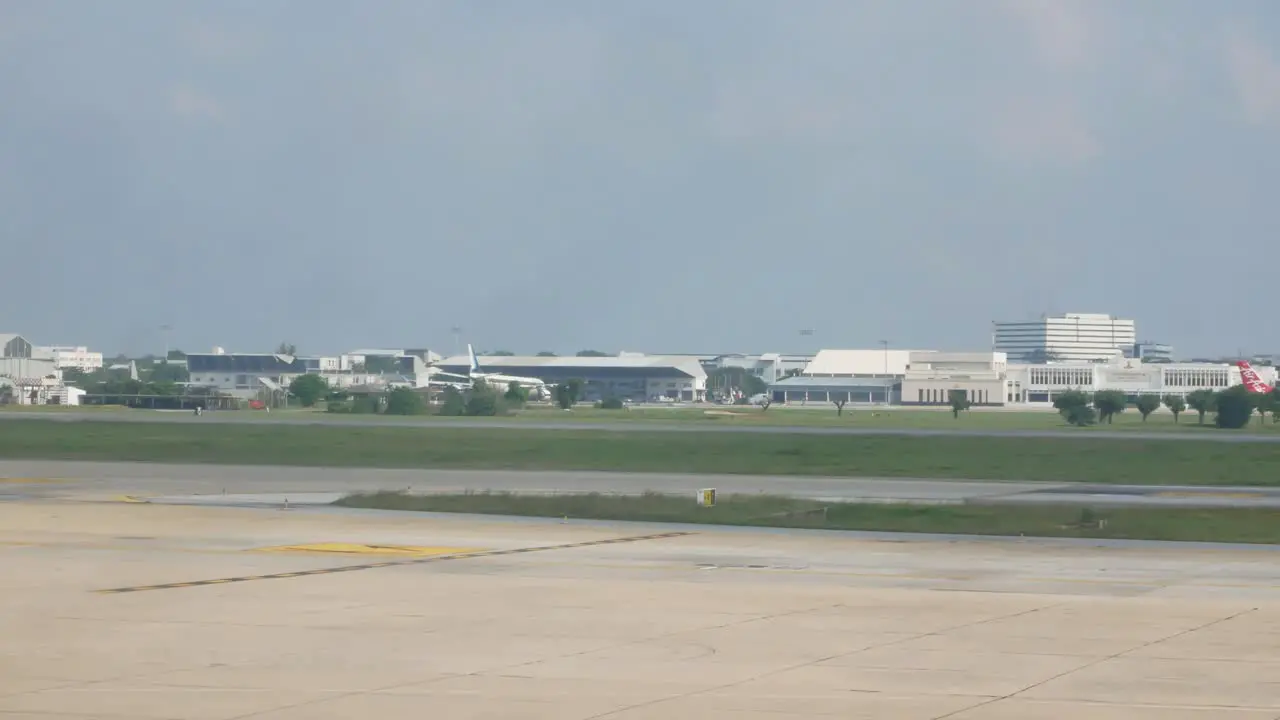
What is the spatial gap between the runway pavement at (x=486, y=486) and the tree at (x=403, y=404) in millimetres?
62344

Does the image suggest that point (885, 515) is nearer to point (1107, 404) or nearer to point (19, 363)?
point (1107, 404)

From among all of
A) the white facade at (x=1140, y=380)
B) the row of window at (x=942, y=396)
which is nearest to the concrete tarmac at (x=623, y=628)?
the row of window at (x=942, y=396)

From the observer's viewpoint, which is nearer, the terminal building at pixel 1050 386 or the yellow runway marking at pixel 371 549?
the yellow runway marking at pixel 371 549

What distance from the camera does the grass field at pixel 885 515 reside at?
31.9m

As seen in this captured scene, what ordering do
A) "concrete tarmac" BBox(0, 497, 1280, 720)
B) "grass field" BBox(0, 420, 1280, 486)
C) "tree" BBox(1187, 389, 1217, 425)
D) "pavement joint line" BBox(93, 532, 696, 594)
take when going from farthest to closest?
"tree" BBox(1187, 389, 1217, 425), "grass field" BBox(0, 420, 1280, 486), "pavement joint line" BBox(93, 532, 696, 594), "concrete tarmac" BBox(0, 497, 1280, 720)

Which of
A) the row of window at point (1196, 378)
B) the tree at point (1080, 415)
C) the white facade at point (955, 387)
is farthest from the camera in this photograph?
the row of window at point (1196, 378)

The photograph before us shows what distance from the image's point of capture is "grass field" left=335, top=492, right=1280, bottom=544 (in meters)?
31.9

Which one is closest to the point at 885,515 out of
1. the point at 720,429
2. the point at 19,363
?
the point at 720,429

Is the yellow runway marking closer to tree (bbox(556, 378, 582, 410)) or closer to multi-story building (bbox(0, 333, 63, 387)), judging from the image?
tree (bbox(556, 378, 582, 410))

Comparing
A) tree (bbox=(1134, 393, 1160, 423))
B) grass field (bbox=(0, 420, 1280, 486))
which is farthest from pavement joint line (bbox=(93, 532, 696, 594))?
tree (bbox=(1134, 393, 1160, 423))

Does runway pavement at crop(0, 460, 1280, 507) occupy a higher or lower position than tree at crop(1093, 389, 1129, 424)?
lower

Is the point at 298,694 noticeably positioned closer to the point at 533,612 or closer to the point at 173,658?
the point at 173,658

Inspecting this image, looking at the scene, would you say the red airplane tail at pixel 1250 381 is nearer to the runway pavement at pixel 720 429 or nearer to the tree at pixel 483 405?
the runway pavement at pixel 720 429

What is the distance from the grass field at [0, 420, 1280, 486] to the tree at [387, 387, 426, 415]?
33010mm
